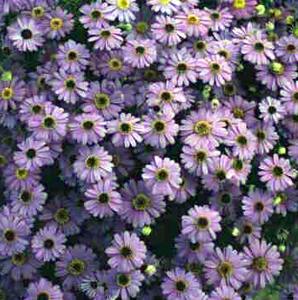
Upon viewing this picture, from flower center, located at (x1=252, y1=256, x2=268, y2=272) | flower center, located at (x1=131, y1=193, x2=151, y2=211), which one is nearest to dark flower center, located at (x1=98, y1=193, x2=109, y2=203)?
flower center, located at (x1=131, y1=193, x2=151, y2=211)

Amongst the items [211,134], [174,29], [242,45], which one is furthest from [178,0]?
[211,134]

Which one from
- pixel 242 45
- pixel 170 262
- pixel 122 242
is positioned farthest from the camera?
pixel 242 45

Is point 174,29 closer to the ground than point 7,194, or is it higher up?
higher up

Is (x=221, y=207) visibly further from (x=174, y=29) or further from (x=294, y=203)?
(x=174, y=29)

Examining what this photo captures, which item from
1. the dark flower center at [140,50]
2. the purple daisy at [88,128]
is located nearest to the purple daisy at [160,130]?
the purple daisy at [88,128]

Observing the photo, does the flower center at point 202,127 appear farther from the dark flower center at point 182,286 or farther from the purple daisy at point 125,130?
the dark flower center at point 182,286

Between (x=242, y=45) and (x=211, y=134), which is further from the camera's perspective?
(x=242, y=45)

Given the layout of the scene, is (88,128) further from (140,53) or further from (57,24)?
(57,24)

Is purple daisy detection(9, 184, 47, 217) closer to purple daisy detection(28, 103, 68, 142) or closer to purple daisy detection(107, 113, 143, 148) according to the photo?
purple daisy detection(28, 103, 68, 142)
